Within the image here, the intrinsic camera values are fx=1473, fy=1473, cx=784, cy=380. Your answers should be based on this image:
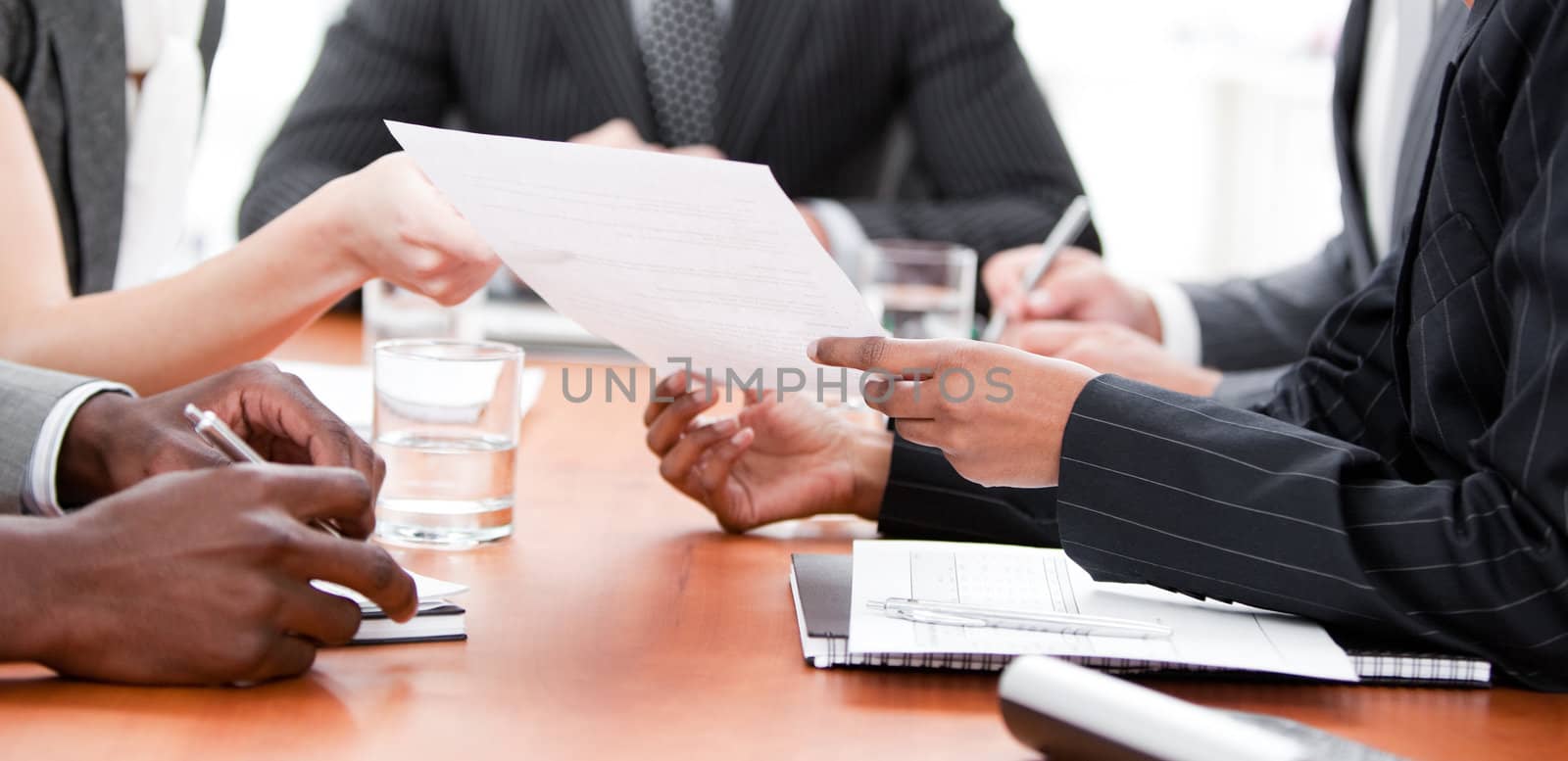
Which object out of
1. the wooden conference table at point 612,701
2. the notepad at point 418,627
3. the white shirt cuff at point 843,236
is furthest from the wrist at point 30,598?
the white shirt cuff at point 843,236

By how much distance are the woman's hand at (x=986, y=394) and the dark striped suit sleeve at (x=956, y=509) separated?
0.17 m

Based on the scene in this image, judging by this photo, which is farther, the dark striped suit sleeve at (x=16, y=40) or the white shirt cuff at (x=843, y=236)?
the white shirt cuff at (x=843, y=236)

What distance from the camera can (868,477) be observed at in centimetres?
103

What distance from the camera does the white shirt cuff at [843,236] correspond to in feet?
6.27

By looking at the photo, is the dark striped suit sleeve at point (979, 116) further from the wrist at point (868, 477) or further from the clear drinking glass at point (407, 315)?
the wrist at point (868, 477)

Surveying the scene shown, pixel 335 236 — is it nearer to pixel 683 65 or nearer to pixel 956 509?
pixel 956 509

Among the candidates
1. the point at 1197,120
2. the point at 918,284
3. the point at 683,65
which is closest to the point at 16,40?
the point at 918,284

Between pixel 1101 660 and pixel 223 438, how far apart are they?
1.50 ft

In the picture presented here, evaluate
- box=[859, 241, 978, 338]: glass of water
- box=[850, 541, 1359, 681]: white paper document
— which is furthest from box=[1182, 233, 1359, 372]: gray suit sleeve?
box=[850, 541, 1359, 681]: white paper document

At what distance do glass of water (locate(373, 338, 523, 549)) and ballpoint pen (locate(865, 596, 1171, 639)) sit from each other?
1.00 ft

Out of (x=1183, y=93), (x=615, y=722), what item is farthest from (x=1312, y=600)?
(x=1183, y=93)

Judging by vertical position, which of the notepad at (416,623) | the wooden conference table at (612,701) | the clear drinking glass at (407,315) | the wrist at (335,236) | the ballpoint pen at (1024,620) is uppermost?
the wrist at (335,236)

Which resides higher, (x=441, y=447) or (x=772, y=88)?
(x=772, y=88)

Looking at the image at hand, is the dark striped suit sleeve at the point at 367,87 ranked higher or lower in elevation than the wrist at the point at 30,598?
higher
